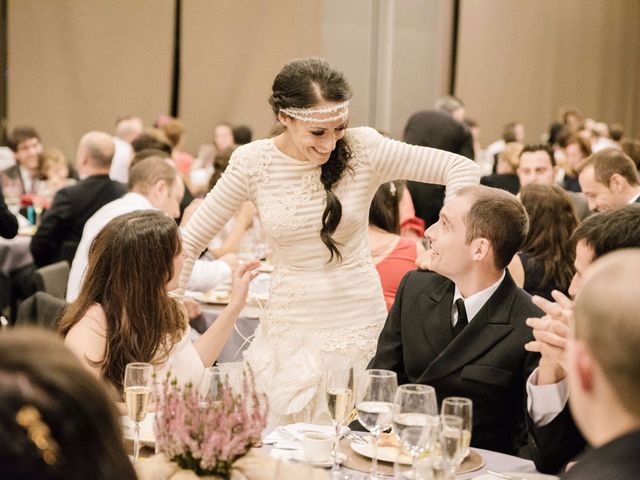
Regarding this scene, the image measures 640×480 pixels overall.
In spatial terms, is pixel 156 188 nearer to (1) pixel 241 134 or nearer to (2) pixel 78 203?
(2) pixel 78 203

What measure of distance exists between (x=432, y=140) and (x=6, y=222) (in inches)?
104

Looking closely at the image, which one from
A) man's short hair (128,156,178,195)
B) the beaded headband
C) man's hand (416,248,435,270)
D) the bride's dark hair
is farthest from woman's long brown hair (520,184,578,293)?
man's short hair (128,156,178,195)

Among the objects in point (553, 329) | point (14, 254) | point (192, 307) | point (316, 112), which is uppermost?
point (316, 112)

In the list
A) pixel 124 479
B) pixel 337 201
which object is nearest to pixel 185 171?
pixel 337 201

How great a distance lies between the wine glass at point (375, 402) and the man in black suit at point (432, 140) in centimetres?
373

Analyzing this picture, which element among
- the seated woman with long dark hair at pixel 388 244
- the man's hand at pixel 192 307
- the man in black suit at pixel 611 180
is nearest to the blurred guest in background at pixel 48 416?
the man's hand at pixel 192 307

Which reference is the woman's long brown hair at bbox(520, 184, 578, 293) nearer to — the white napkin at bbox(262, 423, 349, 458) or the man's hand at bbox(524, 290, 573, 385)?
the man's hand at bbox(524, 290, 573, 385)

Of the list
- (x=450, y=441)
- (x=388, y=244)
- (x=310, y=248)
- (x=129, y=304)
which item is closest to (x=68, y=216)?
(x=388, y=244)

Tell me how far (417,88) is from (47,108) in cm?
460

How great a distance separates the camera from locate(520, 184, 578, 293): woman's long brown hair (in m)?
4.26

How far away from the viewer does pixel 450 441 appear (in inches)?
73.3

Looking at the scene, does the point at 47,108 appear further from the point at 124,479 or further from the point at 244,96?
the point at 124,479

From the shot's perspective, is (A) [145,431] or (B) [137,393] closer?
(B) [137,393]

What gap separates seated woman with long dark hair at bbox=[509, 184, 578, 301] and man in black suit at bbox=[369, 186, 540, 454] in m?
1.39
